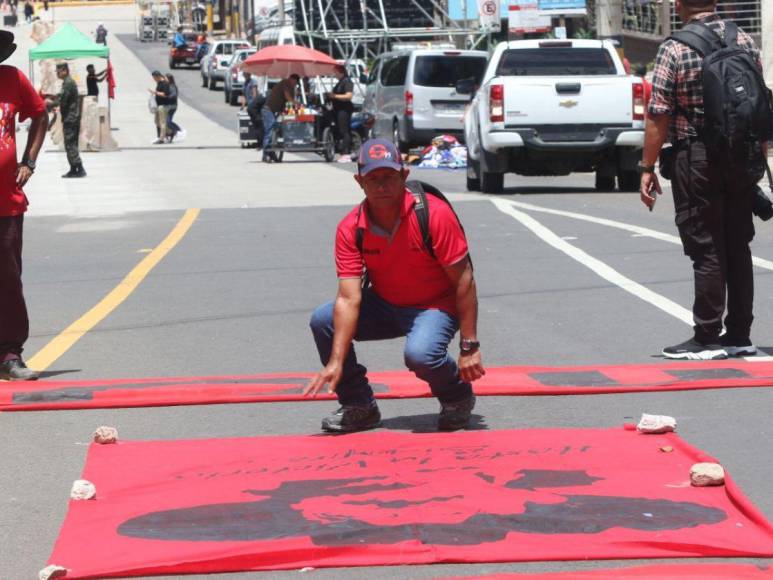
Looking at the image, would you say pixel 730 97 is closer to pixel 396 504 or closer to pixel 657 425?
pixel 657 425

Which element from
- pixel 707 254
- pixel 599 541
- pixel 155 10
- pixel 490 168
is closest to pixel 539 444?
pixel 599 541

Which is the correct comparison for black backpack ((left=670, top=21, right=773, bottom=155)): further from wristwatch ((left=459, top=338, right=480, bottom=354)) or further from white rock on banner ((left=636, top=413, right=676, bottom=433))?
wristwatch ((left=459, top=338, right=480, bottom=354))

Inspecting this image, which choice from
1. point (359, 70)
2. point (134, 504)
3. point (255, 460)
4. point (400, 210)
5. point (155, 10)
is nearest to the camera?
point (134, 504)

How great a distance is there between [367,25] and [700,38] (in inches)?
1560

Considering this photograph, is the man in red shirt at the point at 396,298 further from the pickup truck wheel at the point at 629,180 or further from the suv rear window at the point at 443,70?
the suv rear window at the point at 443,70

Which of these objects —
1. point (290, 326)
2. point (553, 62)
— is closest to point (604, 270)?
point (290, 326)

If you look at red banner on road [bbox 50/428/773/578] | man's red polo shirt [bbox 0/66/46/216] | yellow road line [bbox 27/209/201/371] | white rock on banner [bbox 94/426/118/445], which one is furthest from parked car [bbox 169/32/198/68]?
red banner on road [bbox 50/428/773/578]

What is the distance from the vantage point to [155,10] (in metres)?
111

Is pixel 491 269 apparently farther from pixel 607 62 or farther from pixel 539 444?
pixel 607 62

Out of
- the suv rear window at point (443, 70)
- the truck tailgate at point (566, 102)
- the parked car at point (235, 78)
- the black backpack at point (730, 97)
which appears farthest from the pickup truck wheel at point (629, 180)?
the parked car at point (235, 78)

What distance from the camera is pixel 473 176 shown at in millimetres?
22969

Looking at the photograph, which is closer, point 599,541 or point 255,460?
point 599,541

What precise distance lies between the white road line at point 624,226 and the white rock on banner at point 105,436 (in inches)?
292

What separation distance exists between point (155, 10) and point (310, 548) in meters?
109
